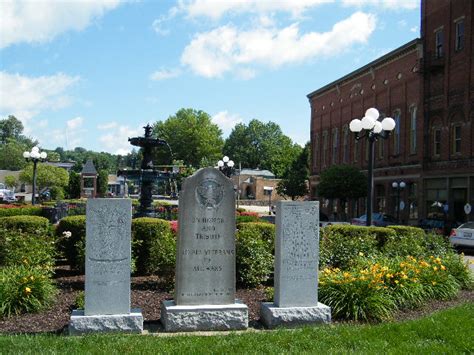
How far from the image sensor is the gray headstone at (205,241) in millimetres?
8039

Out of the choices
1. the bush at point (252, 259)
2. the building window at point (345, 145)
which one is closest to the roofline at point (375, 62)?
the building window at point (345, 145)

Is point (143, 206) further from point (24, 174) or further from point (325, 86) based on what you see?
point (24, 174)

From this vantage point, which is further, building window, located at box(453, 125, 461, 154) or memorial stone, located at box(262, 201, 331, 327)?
building window, located at box(453, 125, 461, 154)

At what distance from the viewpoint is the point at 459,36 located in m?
34.5

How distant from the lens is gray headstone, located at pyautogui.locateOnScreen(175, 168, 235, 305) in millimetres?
8039

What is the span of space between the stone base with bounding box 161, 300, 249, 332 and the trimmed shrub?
507 cm

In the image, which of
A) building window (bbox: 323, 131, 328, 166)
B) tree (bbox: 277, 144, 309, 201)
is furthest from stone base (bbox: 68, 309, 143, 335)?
tree (bbox: 277, 144, 309, 201)

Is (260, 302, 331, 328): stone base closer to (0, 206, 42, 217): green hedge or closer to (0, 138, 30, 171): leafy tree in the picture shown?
(0, 206, 42, 217): green hedge

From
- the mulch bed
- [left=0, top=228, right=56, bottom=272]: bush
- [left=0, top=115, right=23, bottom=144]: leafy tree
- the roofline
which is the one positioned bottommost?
the mulch bed

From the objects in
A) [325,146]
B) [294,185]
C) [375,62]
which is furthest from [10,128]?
[375,62]

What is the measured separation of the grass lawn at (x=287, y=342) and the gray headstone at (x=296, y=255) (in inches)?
28.4

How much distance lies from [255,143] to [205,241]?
4919 inches

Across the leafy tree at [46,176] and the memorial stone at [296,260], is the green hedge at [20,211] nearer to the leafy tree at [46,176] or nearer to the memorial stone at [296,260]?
the memorial stone at [296,260]

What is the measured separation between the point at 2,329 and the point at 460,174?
30.6 m
